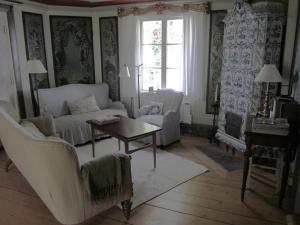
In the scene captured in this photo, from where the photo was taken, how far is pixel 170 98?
15.2 feet

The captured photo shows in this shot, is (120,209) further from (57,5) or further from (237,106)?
(57,5)

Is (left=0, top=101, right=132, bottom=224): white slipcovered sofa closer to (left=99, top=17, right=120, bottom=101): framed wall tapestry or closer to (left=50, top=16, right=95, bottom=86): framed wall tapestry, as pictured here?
(left=50, top=16, right=95, bottom=86): framed wall tapestry

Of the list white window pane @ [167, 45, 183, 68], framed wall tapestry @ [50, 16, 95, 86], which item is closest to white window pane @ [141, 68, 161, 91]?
white window pane @ [167, 45, 183, 68]

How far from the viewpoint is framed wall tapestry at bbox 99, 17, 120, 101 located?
528 cm

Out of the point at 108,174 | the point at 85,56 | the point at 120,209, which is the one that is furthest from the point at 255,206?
the point at 85,56

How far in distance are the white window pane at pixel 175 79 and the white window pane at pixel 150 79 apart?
0.72 ft

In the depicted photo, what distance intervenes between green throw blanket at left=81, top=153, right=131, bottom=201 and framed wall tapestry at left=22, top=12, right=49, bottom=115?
120 inches

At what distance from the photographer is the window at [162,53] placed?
190 inches

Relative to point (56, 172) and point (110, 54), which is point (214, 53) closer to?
point (110, 54)

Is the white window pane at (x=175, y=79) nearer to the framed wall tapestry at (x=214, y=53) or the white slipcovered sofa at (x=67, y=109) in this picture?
the framed wall tapestry at (x=214, y=53)

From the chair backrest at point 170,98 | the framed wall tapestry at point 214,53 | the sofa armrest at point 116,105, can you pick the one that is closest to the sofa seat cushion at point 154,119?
the chair backrest at point 170,98

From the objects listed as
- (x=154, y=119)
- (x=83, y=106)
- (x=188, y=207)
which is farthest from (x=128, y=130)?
(x=83, y=106)

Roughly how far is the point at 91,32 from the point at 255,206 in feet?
14.8

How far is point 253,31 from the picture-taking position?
11.1 ft
